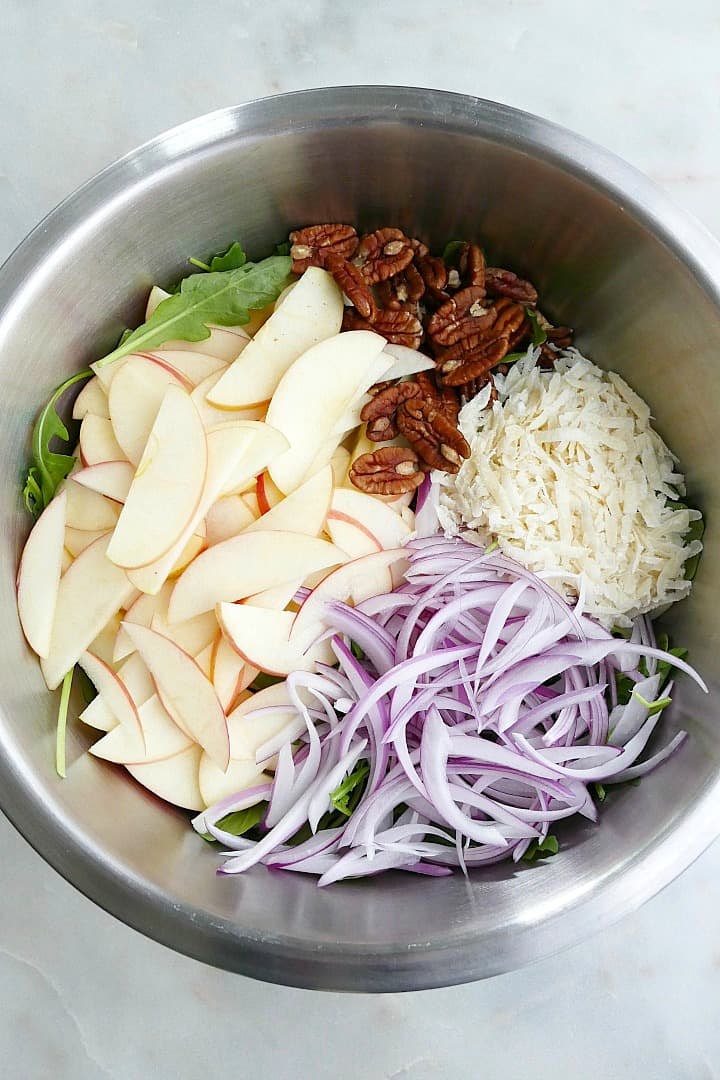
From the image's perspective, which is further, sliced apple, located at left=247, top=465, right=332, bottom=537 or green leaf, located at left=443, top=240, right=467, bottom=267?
green leaf, located at left=443, top=240, right=467, bottom=267

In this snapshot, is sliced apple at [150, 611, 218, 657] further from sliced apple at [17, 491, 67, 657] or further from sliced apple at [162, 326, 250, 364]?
sliced apple at [162, 326, 250, 364]

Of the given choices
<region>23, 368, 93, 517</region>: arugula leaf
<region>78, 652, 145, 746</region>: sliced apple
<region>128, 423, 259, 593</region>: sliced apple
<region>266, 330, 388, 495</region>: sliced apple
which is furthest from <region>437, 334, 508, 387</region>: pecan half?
<region>78, 652, 145, 746</region>: sliced apple

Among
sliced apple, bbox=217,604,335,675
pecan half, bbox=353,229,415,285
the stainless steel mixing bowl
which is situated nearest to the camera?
the stainless steel mixing bowl

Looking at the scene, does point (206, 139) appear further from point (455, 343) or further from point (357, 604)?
point (357, 604)

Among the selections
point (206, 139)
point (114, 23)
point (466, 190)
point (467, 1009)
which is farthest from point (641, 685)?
point (114, 23)

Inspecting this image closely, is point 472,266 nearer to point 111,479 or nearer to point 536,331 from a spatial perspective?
point 536,331

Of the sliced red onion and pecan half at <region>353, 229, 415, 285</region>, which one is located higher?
pecan half at <region>353, 229, 415, 285</region>

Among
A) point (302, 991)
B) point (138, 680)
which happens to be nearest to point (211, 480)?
point (138, 680)
